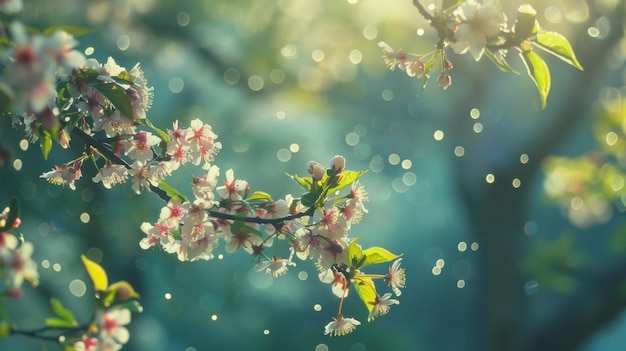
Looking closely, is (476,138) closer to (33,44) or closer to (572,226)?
(572,226)

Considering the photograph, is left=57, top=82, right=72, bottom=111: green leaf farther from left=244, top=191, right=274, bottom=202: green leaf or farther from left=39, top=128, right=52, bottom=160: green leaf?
left=244, top=191, right=274, bottom=202: green leaf

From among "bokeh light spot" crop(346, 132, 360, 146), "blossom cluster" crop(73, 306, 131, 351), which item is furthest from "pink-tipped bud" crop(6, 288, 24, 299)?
"bokeh light spot" crop(346, 132, 360, 146)

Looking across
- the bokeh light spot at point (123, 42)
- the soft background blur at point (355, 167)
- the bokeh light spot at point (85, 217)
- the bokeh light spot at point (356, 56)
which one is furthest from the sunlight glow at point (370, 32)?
the bokeh light spot at point (85, 217)

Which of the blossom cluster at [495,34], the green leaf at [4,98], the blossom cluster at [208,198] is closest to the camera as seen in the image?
the green leaf at [4,98]

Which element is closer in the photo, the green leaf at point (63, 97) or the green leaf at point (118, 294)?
the green leaf at point (118, 294)

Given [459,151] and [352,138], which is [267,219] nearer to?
[459,151]

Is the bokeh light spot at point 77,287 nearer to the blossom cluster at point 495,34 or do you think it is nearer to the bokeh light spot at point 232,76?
the bokeh light spot at point 232,76
